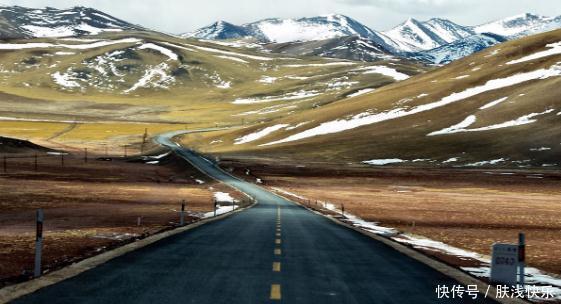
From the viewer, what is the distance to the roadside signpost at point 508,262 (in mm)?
16891

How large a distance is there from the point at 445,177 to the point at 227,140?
94.8 meters

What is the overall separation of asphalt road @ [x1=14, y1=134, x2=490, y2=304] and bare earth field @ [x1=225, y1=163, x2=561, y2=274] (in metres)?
4.48

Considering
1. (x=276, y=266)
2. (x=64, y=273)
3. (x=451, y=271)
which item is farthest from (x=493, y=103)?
(x=64, y=273)

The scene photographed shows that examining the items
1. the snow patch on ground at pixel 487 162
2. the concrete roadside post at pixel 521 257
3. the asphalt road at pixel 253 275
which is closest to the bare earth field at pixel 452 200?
the asphalt road at pixel 253 275

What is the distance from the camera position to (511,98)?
169 metres

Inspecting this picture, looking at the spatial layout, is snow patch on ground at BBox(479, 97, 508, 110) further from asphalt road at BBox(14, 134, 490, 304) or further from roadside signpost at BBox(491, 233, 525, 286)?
roadside signpost at BBox(491, 233, 525, 286)

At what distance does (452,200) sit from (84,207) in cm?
3983

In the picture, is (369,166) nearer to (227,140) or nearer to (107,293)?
(227,140)

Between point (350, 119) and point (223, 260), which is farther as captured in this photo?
point (350, 119)

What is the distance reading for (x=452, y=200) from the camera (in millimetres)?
72125

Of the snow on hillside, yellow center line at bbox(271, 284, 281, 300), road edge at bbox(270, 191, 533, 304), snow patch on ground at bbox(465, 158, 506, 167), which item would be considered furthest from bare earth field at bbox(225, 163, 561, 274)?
the snow on hillside

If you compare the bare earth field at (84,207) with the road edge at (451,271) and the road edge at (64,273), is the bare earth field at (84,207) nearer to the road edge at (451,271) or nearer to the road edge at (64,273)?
the road edge at (64,273)

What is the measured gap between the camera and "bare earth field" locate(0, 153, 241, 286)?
2194 centimetres

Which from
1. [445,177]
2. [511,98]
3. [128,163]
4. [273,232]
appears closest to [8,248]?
[273,232]
